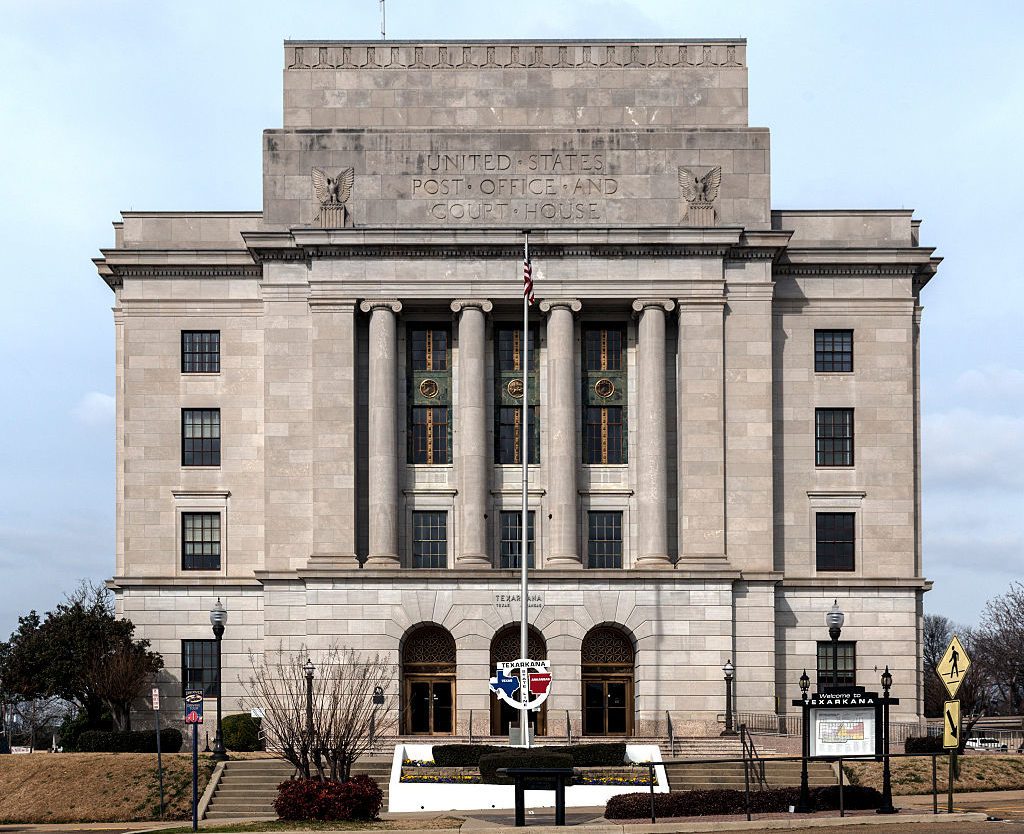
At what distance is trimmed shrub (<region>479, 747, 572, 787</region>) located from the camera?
164 feet

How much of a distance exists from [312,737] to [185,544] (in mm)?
21695

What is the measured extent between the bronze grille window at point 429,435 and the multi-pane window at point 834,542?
1437cm

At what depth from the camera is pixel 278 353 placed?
65.4 metres

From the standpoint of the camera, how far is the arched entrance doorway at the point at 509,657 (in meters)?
62.4

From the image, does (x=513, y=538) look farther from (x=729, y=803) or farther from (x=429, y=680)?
(x=729, y=803)

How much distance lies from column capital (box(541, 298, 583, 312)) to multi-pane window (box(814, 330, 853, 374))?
9661mm

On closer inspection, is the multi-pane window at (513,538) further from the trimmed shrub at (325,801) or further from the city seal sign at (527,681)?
the trimmed shrub at (325,801)

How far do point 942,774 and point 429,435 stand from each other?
2297 centimetres

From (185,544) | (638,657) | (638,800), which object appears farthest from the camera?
(185,544)

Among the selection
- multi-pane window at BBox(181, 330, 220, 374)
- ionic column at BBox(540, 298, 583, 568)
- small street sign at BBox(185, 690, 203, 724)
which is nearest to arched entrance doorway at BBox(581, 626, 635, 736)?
ionic column at BBox(540, 298, 583, 568)

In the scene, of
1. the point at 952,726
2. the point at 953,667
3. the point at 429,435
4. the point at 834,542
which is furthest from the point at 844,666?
the point at 953,667

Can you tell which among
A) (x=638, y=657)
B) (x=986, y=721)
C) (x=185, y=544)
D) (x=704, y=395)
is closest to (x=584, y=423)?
(x=704, y=395)

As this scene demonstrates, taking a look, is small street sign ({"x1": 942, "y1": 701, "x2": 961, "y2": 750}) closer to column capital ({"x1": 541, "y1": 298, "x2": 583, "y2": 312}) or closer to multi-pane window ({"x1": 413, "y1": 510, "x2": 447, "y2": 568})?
column capital ({"x1": 541, "y1": 298, "x2": 583, "y2": 312})

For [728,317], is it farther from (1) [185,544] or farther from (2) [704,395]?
(1) [185,544]
